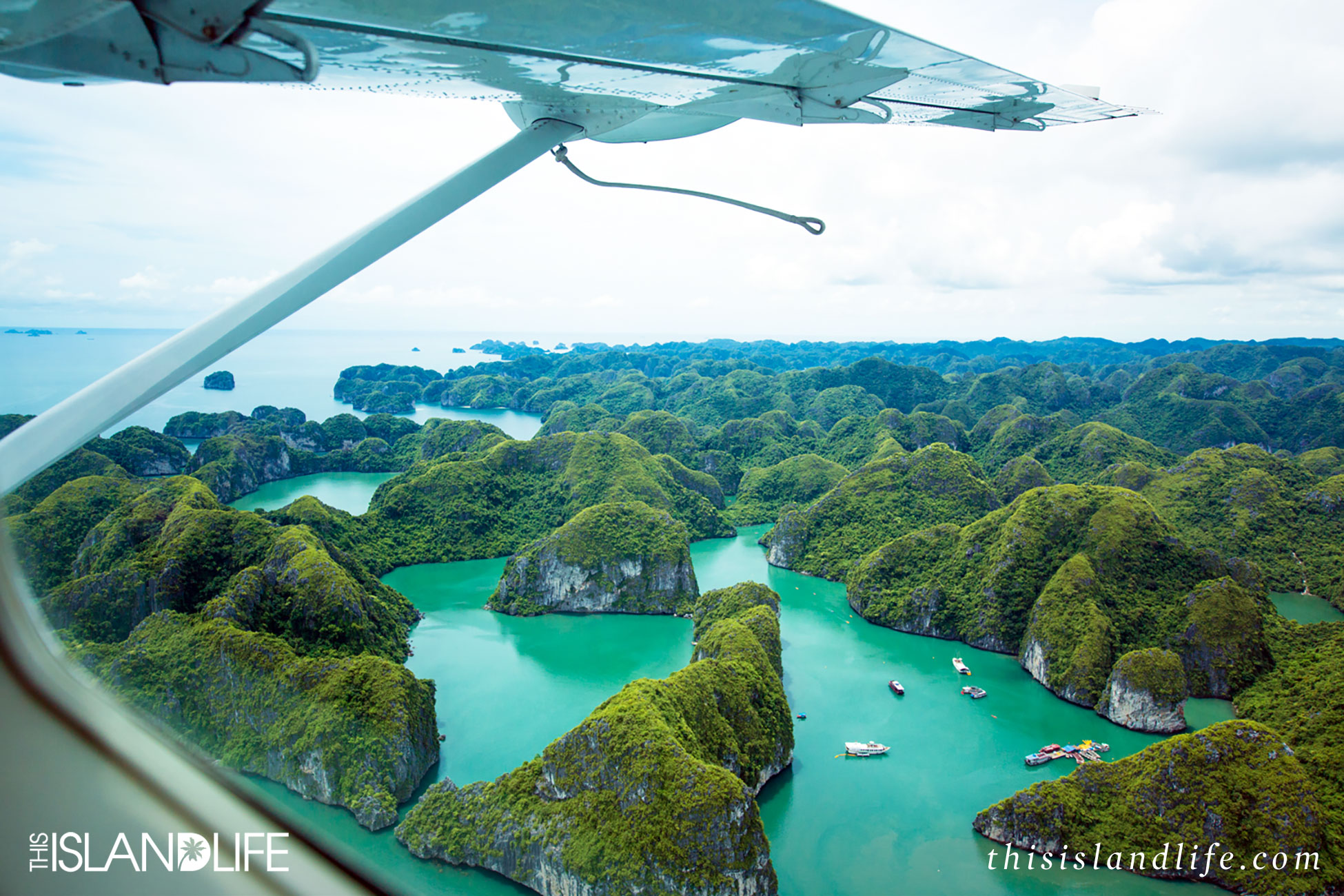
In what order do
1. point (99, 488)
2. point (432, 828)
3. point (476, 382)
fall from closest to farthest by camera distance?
point (432, 828), point (99, 488), point (476, 382)

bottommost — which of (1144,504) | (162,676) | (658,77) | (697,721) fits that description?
(697,721)

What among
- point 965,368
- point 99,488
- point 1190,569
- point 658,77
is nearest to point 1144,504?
point 1190,569

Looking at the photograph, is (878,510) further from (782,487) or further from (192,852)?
(192,852)

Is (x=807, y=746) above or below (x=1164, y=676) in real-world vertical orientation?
below

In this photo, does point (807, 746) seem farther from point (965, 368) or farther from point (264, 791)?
point (965, 368)

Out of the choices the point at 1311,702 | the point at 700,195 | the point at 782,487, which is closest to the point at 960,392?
the point at 782,487

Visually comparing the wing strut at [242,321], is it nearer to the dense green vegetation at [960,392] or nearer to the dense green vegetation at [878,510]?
the dense green vegetation at [878,510]

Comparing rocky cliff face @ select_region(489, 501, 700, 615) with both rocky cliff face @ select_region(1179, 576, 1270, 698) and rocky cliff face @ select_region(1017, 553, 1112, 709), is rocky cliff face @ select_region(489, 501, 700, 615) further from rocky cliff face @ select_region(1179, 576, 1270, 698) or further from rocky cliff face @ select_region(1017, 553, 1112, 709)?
rocky cliff face @ select_region(1179, 576, 1270, 698)
